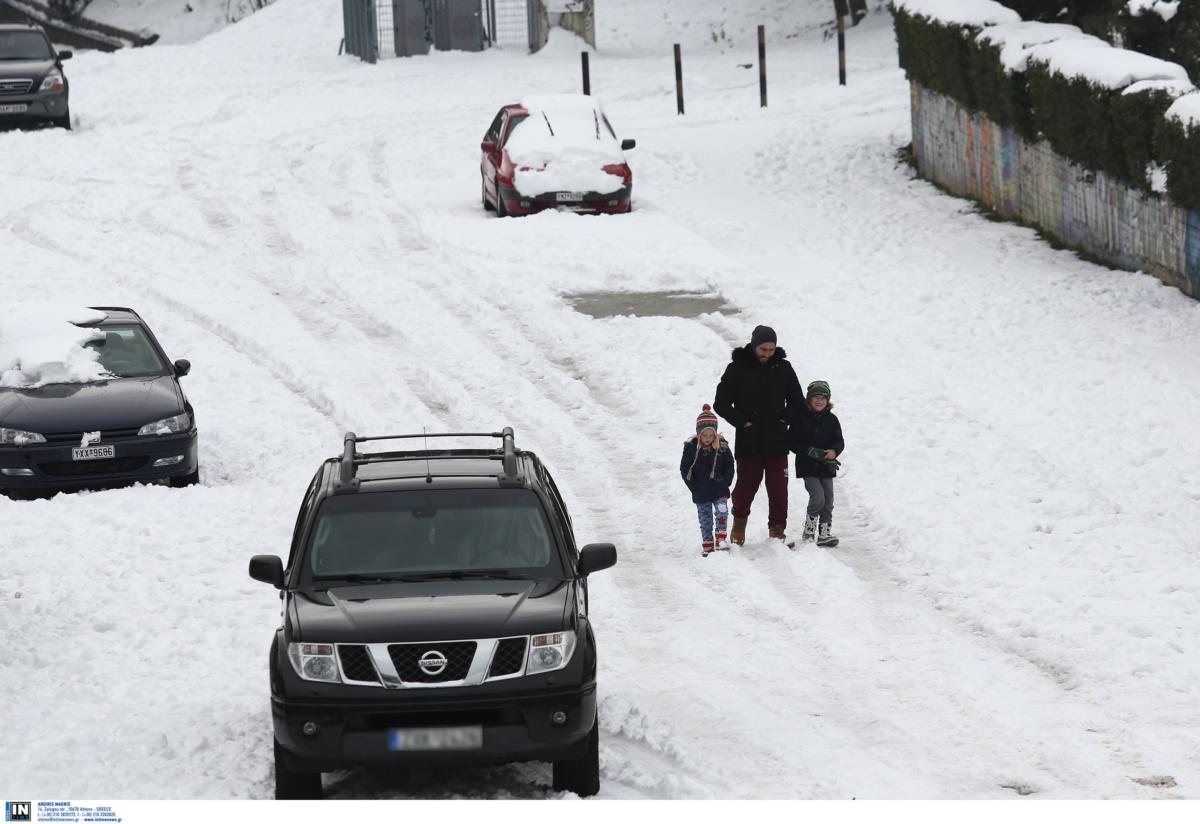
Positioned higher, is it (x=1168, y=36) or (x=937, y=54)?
(x=1168, y=36)

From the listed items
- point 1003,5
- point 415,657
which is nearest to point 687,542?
point 415,657

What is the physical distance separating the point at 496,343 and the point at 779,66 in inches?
778

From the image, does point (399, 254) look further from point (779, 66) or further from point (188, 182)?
point (779, 66)

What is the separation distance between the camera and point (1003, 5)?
26062 mm

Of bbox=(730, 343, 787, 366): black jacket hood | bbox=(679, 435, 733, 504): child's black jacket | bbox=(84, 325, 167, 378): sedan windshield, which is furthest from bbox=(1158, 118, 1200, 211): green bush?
bbox=(84, 325, 167, 378): sedan windshield

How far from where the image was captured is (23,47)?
3225cm

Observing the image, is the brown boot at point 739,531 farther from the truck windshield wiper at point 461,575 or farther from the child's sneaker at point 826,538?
the truck windshield wiper at point 461,575

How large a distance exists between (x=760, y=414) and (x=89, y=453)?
556 centimetres

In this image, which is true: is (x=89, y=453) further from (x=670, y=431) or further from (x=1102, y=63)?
(x=1102, y=63)

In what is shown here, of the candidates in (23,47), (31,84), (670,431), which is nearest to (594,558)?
(670,431)

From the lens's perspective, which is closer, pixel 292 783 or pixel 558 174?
pixel 292 783

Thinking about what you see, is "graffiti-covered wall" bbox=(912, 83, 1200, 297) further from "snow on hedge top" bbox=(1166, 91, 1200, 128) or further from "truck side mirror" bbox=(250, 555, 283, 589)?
"truck side mirror" bbox=(250, 555, 283, 589)

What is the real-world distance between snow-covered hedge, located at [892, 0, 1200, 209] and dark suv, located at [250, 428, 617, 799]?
11.7m

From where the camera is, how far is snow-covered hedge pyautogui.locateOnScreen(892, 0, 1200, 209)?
19609mm
